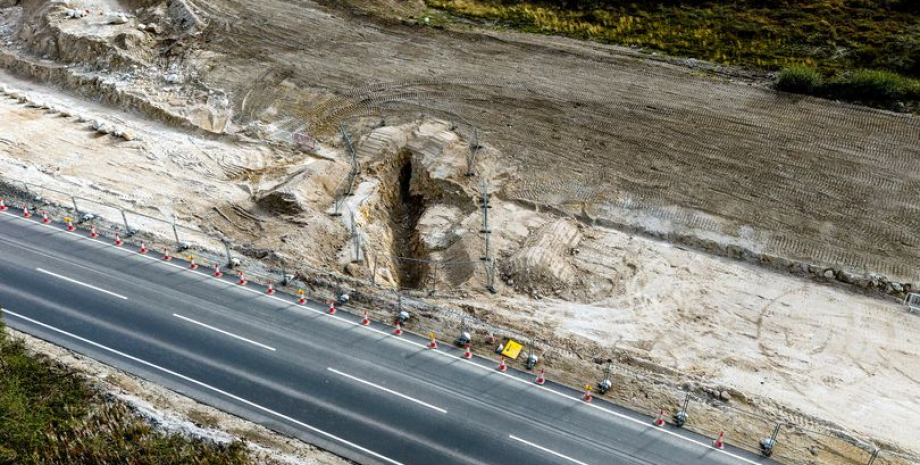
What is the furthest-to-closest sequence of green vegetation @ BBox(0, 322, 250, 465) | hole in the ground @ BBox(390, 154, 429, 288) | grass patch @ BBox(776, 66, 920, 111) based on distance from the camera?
grass patch @ BBox(776, 66, 920, 111) < hole in the ground @ BBox(390, 154, 429, 288) < green vegetation @ BBox(0, 322, 250, 465)

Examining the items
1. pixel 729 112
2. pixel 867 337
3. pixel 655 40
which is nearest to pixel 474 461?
pixel 867 337

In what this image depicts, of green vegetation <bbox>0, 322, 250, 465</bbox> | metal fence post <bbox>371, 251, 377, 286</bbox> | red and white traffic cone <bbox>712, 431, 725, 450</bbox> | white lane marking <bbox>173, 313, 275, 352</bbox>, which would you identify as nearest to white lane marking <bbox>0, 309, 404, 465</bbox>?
green vegetation <bbox>0, 322, 250, 465</bbox>

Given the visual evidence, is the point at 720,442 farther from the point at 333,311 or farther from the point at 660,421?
the point at 333,311

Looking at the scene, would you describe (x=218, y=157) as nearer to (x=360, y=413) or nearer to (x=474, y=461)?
(x=360, y=413)

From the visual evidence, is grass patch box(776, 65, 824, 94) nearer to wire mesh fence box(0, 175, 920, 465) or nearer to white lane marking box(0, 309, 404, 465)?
wire mesh fence box(0, 175, 920, 465)

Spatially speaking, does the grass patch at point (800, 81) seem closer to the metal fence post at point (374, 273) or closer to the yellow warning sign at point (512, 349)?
the yellow warning sign at point (512, 349)

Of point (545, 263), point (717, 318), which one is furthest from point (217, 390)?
point (717, 318)
